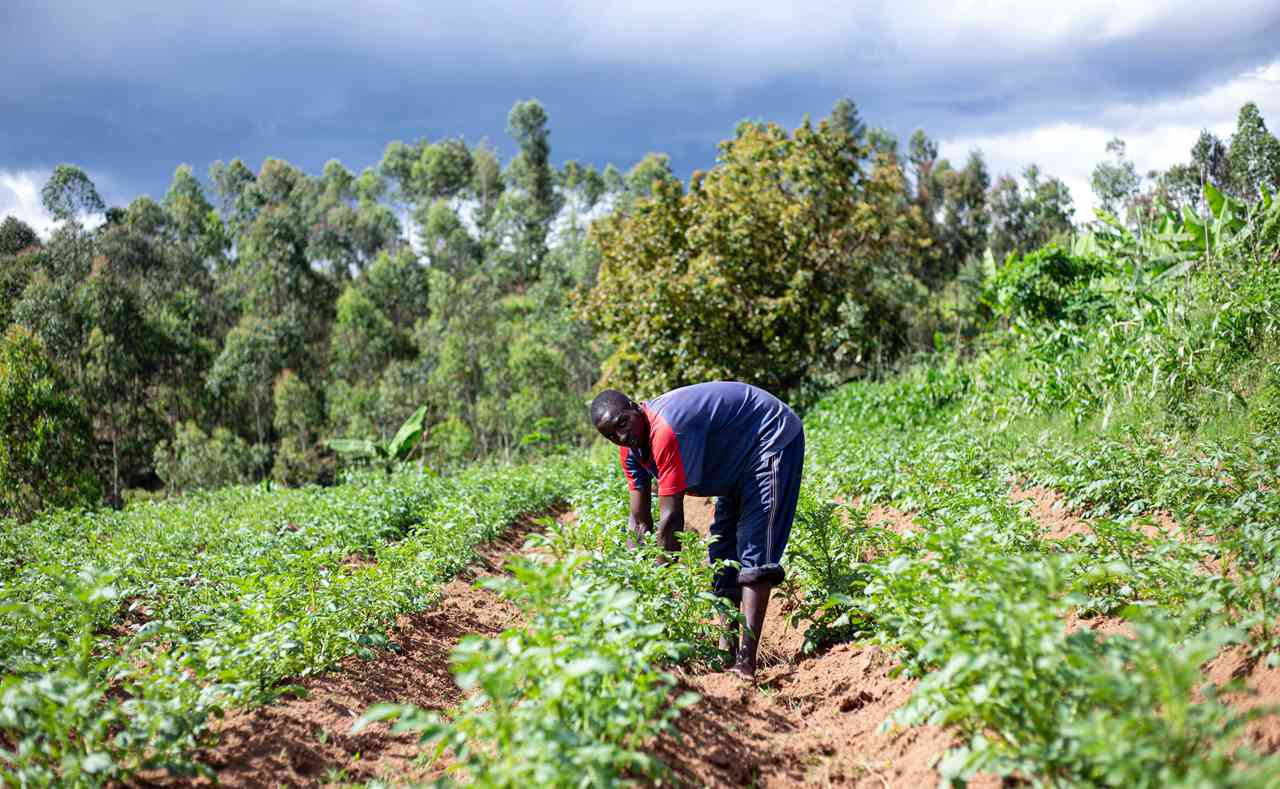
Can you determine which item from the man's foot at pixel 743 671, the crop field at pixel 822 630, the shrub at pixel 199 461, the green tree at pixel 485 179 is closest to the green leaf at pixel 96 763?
the crop field at pixel 822 630

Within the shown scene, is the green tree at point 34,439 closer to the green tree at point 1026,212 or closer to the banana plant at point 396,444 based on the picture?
the banana plant at point 396,444

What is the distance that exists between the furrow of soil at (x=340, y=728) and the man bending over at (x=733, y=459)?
134 centimetres

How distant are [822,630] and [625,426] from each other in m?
1.52

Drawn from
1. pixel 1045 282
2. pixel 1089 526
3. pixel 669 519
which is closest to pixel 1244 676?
pixel 1089 526

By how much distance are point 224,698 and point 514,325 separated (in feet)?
108

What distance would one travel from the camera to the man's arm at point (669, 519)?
3844 millimetres

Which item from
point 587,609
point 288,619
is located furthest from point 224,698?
point 587,609

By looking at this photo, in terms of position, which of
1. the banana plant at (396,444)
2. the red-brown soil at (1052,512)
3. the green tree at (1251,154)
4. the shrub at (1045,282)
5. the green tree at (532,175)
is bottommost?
the banana plant at (396,444)

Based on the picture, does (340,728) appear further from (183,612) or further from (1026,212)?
(1026,212)

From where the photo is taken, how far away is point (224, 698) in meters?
2.89

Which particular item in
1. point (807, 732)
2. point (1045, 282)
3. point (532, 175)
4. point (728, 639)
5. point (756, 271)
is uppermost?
point (532, 175)

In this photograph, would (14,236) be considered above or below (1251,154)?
above

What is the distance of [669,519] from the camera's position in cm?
388

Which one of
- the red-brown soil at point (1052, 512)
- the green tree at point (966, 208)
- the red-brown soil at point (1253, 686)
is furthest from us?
the green tree at point (966, 208)
